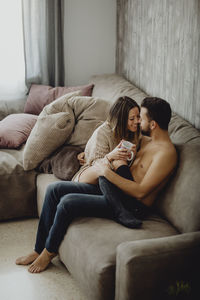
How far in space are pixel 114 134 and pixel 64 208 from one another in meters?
0.62

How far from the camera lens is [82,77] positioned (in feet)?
14.1

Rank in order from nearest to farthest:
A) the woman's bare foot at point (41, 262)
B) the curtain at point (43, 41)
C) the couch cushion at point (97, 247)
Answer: the couch cushion at point (97, 247)
the woman's bare foot at point (41, 262)
the curtain at point (43, 41)

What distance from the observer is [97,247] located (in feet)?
6.19

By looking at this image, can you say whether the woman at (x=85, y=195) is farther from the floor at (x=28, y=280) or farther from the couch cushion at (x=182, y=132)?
the couch cushion at (x=182, y=132)

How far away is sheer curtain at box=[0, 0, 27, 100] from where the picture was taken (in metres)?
3.90

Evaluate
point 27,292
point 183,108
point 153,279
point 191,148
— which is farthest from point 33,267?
point 183,108

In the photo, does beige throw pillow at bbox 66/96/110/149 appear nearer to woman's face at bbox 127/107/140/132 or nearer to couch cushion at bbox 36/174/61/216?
couch cushion at bbox 36/174/61/216

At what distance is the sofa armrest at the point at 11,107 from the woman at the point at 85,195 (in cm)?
150

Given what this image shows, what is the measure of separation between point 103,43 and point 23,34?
876mm

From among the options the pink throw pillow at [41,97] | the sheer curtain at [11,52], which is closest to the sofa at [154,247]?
the pink throw pillow at [41,97]

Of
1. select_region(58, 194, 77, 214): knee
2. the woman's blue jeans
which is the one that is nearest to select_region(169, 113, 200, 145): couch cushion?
the woman's blue jeans

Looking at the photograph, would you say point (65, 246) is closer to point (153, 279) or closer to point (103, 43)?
point (153, 279)

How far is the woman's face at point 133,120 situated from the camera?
2.45 meters

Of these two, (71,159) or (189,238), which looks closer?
(189,238)
